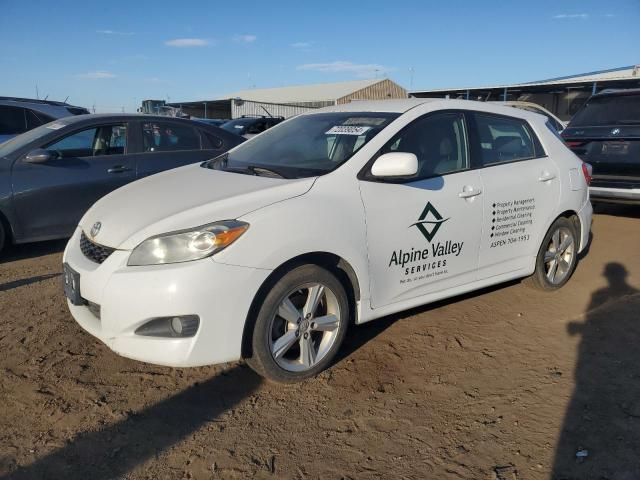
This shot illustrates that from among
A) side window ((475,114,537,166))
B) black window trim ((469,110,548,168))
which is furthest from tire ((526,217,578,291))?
side window ((475,114,537,166))

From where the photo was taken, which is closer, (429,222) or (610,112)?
(429,222)

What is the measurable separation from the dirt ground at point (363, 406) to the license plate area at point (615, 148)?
3.23 metres

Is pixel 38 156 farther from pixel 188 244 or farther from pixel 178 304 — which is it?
pixel 178 304

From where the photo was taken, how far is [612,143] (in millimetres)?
6855

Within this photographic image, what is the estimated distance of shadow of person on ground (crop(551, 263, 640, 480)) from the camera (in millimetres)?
2482

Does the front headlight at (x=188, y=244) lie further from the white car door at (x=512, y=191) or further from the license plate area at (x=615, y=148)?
the license plate area at (x=615, y=148)

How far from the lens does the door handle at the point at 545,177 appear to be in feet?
14.5

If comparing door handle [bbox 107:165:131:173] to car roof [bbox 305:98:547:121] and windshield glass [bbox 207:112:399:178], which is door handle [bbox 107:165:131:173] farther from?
car roof [bbox 305:98:547:121]

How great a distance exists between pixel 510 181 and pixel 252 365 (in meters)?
2.45

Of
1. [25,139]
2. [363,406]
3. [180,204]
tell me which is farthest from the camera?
[25,139]

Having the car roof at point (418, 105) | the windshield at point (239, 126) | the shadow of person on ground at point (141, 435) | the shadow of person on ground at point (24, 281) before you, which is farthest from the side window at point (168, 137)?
the windshield at point (239, 126)

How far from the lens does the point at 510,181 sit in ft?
13.6

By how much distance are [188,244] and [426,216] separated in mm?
1585

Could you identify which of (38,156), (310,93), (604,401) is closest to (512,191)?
(604,401)
